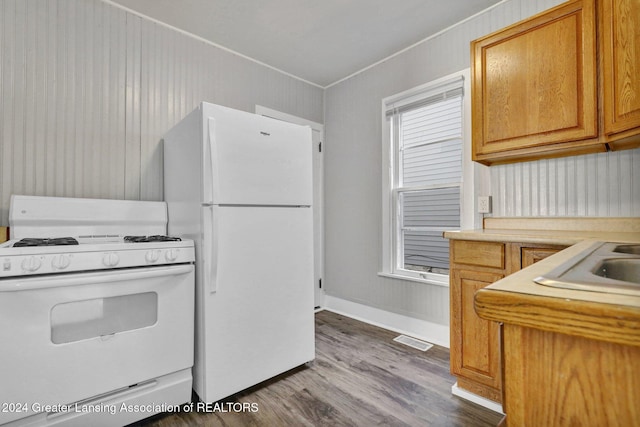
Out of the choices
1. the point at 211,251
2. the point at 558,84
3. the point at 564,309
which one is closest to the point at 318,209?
the point at 211,251

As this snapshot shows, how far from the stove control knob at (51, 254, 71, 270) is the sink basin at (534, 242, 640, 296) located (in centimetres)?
173

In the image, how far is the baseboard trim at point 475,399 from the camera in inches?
63.8

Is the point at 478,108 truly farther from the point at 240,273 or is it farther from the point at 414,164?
the point at 240,273

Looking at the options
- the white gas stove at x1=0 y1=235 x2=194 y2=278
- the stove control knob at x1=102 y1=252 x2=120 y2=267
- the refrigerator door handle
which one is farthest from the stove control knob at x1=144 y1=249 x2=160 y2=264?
the refrigerator door handle

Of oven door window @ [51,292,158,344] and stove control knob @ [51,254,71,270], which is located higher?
stove control knob @ [51,254,71,270]

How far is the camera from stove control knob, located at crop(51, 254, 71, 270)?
1337 mm

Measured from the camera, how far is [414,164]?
2789 millimetres

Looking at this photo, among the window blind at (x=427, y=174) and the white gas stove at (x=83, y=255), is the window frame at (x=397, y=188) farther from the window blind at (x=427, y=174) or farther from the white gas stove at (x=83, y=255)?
the white gas stove at (x=83, y=255)

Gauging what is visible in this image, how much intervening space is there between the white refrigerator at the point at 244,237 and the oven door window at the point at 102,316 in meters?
0.26

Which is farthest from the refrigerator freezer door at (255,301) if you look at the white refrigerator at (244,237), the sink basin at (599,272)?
the sink basin at (599,272)

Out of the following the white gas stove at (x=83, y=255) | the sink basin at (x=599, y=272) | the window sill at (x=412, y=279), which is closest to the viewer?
the sink basin at (x=599, y=272)

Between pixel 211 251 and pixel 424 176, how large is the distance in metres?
1.93

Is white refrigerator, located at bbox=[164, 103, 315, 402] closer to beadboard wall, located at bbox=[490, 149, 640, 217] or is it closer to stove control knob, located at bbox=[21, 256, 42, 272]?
stove control knob, located at bbox=[21, 256, 42, 272]

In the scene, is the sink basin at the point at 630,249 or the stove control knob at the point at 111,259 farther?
the stove control knob at the point at 111,259
